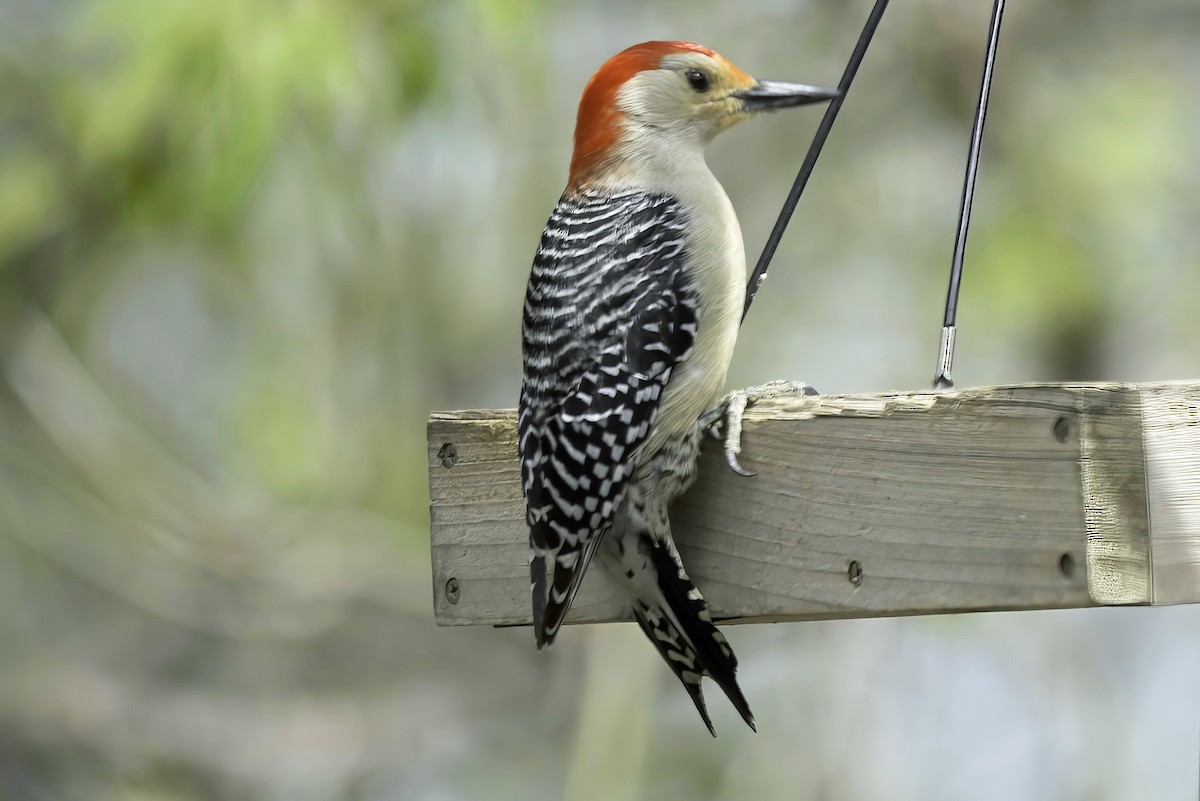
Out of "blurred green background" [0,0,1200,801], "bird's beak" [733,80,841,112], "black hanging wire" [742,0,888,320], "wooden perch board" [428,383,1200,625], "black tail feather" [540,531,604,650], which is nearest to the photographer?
"wooden perch board" [428,383,1200,625]

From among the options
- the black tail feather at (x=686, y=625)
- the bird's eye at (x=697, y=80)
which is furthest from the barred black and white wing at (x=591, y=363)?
the bird's eye at (x=697, y=80)

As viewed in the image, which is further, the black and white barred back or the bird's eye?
the bird's eye

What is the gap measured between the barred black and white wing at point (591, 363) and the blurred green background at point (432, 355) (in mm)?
2329

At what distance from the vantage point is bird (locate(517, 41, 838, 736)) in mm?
1885

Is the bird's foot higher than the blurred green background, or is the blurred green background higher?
the bird's foot

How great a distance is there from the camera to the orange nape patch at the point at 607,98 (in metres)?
2.27

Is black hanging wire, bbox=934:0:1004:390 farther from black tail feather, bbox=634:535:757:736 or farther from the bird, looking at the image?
black tail feather, bbox=634:535:757:736

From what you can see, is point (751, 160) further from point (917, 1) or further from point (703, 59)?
point (703, 59)

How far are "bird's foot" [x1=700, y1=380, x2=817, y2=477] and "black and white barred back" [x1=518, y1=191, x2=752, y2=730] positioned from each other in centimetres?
4

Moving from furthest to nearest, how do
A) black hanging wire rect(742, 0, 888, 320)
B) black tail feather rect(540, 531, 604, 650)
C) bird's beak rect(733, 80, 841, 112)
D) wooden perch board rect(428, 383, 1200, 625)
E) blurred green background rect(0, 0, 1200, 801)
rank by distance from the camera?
blurred green background rect(0, 0, 1200, 801) → bird's beak rect(733, 80, 841, 112) → black hanging wire rect(742, 0, 888, 320) → black tail feather rect(540, 531, 604, 650) → wooden perch board rect(428, 383, 1200, 625)

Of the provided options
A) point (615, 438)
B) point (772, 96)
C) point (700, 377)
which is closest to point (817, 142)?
point (772, 96)

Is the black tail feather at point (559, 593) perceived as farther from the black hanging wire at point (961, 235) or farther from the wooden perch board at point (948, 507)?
the black hanging wire at point (961, 235)

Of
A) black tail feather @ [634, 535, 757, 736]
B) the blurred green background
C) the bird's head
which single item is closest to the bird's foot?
black tail feather @ [634, 535, 757, 736]

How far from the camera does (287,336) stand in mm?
4832
